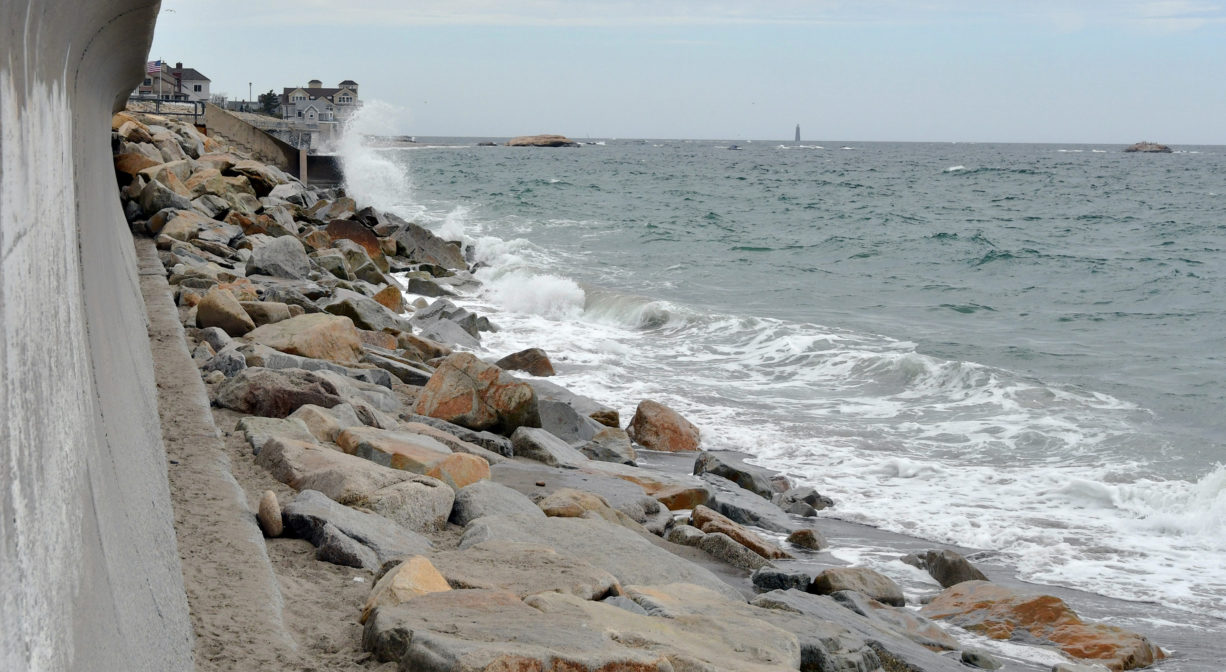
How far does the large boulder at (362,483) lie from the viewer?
4.76 meters

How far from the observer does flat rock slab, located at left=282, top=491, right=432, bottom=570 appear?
4.11 m

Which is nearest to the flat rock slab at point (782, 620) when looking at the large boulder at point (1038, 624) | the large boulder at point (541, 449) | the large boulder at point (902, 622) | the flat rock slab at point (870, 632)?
the flat rock slab at point (870, 632)

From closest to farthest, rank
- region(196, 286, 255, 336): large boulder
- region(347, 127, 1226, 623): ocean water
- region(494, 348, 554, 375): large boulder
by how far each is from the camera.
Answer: region(347, 127, 1226, 623): ocean water, region(196, 286, 255, 336): large boulder, region(494, 348, 554, 375): large boulder

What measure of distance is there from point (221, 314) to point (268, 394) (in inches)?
95.6

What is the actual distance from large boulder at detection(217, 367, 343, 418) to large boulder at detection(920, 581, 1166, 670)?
3764 mm

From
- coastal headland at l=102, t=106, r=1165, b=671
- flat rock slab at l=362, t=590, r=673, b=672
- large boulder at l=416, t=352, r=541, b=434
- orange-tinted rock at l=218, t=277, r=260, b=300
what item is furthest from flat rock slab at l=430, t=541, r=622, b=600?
orange-tinted rock at l=218, t=277, r=260, b=300

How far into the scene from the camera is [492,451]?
7465 millimetres

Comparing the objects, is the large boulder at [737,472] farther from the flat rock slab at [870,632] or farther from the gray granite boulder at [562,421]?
the flat rock slab at [870,632]

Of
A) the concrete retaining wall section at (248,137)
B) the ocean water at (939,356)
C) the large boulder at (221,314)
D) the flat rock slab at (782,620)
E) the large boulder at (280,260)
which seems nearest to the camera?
the flat rock slab at (782,620)

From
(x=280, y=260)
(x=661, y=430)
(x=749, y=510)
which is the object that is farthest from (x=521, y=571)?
(x=280, y=260)

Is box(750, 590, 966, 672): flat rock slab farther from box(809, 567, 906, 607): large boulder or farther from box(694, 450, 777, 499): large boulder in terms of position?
box(694, 450, 777, 499): large boulder

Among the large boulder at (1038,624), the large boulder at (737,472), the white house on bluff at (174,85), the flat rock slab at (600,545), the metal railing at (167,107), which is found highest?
the white house on bluff at (174,85)

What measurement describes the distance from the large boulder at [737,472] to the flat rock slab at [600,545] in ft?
10.3

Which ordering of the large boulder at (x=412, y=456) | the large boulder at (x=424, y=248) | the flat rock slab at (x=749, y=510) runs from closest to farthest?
the large boulder at (x=412, y=456), the flat rock slab at (x=749, y=510), the large boulder at (x=424, y=248)
